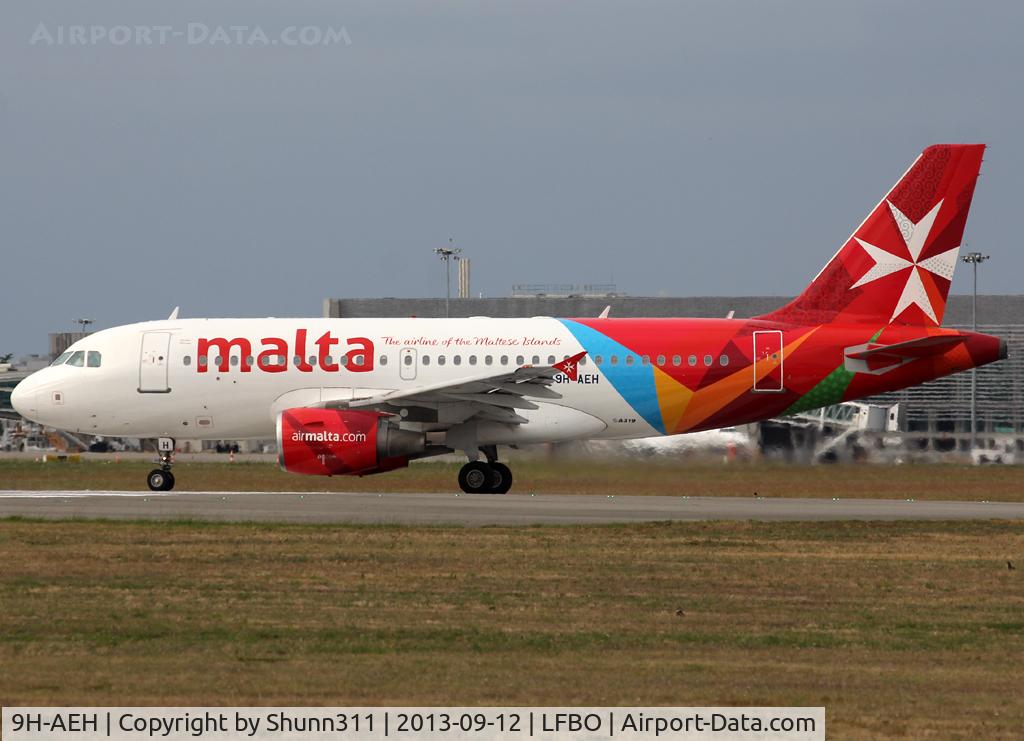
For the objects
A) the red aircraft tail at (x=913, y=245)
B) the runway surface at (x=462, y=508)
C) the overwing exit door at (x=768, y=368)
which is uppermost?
the red aircraft tail at (x=913, y=245)

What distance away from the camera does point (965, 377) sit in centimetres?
7212

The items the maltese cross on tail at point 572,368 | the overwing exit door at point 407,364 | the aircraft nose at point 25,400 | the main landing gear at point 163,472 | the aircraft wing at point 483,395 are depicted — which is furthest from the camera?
the aircraft nose at point 25,400

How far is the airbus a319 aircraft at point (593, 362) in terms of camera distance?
30.5 meters

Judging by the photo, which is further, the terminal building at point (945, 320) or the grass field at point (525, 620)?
the terminal building at point (945, 320)

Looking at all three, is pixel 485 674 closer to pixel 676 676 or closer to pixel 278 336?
pixel 676 676

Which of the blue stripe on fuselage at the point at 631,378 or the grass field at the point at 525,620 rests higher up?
the blue stripe on fuselage at the point at 631,378

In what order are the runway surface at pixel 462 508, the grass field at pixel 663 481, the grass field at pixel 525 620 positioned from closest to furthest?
the grass field at pixel 525 620
the runway surface at pixel 462 508
the grass field at pixel 663 481

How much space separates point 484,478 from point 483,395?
226 centimetres

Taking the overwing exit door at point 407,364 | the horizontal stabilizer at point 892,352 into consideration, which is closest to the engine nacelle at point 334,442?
the overwing exit door at point 407,364

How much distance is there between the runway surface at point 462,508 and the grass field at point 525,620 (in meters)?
2.29

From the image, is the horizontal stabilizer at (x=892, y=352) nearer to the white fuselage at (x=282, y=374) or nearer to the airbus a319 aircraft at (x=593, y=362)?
the airbus a319 aircraft at (x=593, y=362)

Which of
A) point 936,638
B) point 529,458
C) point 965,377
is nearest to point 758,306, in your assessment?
point 965,377

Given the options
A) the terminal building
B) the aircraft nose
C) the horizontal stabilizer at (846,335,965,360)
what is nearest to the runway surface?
the aircraft nose

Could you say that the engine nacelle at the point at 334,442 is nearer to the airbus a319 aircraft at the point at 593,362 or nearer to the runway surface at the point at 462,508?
the runway surface at the point at 462,508
